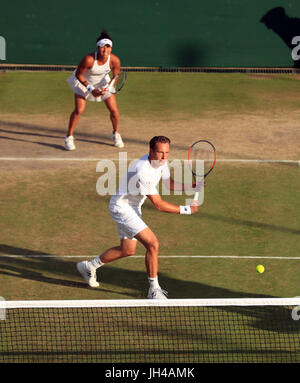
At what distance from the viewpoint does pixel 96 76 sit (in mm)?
12234

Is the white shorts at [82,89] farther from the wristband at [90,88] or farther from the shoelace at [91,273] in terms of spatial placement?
the shoelace at [91,273]

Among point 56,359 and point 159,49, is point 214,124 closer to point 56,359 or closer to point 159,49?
point 159,49

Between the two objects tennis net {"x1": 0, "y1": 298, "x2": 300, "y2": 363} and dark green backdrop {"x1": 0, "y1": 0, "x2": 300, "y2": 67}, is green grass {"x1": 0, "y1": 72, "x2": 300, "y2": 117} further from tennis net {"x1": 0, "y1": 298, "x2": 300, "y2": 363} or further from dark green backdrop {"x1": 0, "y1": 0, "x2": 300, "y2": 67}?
tennis net {"x1": 0, "y1": 298, "x2": 300, "y2": 363}

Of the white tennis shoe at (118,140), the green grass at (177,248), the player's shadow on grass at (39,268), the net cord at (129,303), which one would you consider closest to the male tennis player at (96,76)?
the white tennis shoe at (118,140)

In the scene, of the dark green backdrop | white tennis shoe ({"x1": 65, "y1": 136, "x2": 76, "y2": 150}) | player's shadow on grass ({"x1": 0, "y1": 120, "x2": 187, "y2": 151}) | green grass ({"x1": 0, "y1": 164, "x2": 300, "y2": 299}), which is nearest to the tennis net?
green grass ({"x1": 0, "y1": 164, "x2": 300, "y2": 299})

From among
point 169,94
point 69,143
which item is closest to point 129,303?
point 69,143

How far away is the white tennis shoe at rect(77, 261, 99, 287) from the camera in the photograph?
8352mm

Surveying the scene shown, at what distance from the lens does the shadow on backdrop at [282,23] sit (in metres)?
17.6

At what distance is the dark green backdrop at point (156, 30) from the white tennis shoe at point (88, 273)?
10.2 m

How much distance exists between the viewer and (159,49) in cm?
1783

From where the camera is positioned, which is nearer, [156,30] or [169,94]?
[169,94]

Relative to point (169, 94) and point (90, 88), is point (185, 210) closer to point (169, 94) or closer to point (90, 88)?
point (90, 88)

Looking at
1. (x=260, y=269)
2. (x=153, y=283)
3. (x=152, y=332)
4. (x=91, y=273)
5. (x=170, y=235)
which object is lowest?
(x=152, y=332)

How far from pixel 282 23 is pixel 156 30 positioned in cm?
298
